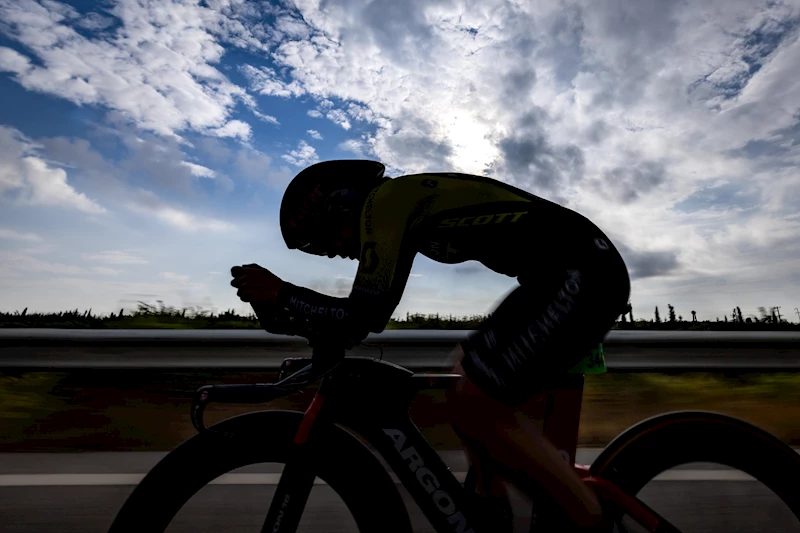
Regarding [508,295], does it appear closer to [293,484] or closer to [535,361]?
[535,361]

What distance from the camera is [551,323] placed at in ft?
→ 5.79

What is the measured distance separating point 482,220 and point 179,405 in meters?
4.17

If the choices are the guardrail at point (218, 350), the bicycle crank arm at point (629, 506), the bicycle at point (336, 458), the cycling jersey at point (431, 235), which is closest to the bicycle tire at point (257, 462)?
the bicycle at point (336, 458)

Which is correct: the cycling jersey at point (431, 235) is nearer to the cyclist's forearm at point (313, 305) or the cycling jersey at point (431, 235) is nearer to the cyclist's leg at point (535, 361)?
the cyclist's forearm at point (313, 305)

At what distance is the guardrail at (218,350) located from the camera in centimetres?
477

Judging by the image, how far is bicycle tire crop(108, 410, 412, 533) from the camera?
161 cm

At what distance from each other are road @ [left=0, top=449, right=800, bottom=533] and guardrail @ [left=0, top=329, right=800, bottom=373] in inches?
52.8

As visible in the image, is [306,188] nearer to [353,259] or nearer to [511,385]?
[353,259]

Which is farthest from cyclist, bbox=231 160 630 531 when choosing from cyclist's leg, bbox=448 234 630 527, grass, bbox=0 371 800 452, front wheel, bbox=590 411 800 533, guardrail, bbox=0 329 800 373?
guardrail, bbox=0 329 800 373

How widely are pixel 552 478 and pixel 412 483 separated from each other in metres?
0.39

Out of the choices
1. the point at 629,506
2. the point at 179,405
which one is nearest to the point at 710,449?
the point at 629,506

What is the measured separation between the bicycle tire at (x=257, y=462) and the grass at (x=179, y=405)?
2.75 metres

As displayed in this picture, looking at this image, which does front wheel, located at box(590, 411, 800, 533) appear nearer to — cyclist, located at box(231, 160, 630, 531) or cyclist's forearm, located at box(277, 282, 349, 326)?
cyclist, located at box(231, 160, 630, 531)

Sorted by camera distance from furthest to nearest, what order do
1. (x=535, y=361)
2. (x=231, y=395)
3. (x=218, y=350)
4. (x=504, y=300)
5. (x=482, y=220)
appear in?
1. (x=218, y=350)
2. (x=504, y=300)
3. (x=482, y=220)
4. (x=535, y=361)
5. (x=231, y=395)
